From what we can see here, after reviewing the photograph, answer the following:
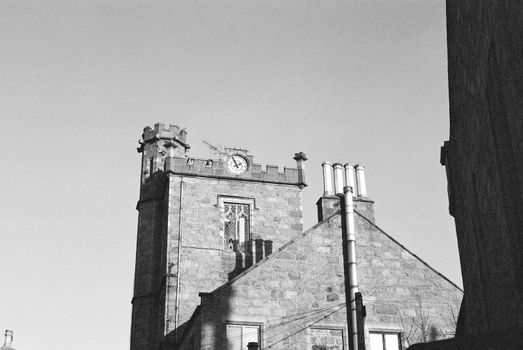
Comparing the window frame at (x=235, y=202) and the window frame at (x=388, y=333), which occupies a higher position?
the window frame at (x=235, y=202)

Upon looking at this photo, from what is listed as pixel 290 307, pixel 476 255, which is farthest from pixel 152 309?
pixel 476 255

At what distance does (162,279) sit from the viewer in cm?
2686

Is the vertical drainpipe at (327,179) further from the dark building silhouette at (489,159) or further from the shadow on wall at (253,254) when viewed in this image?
the dark building silhouette at (489,159)

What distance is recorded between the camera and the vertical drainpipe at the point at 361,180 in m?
28.0

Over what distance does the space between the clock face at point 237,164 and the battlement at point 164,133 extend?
109 inches

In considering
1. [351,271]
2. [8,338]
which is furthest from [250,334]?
[8,338]

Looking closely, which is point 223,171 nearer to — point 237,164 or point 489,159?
point 237,164

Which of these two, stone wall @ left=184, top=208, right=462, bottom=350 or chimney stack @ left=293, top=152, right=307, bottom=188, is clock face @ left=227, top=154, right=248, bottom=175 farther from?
stone wall @ left=184, top=208, right=462, bottom=350

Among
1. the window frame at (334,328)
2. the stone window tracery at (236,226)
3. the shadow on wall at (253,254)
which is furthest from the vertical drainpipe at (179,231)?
the window frame at (334,328)

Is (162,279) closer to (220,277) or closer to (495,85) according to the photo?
(220,277)

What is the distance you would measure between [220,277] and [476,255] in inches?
611

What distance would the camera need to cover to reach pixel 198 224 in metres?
27.7

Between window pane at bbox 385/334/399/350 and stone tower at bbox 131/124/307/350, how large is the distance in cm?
848

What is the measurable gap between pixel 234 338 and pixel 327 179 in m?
9.54
